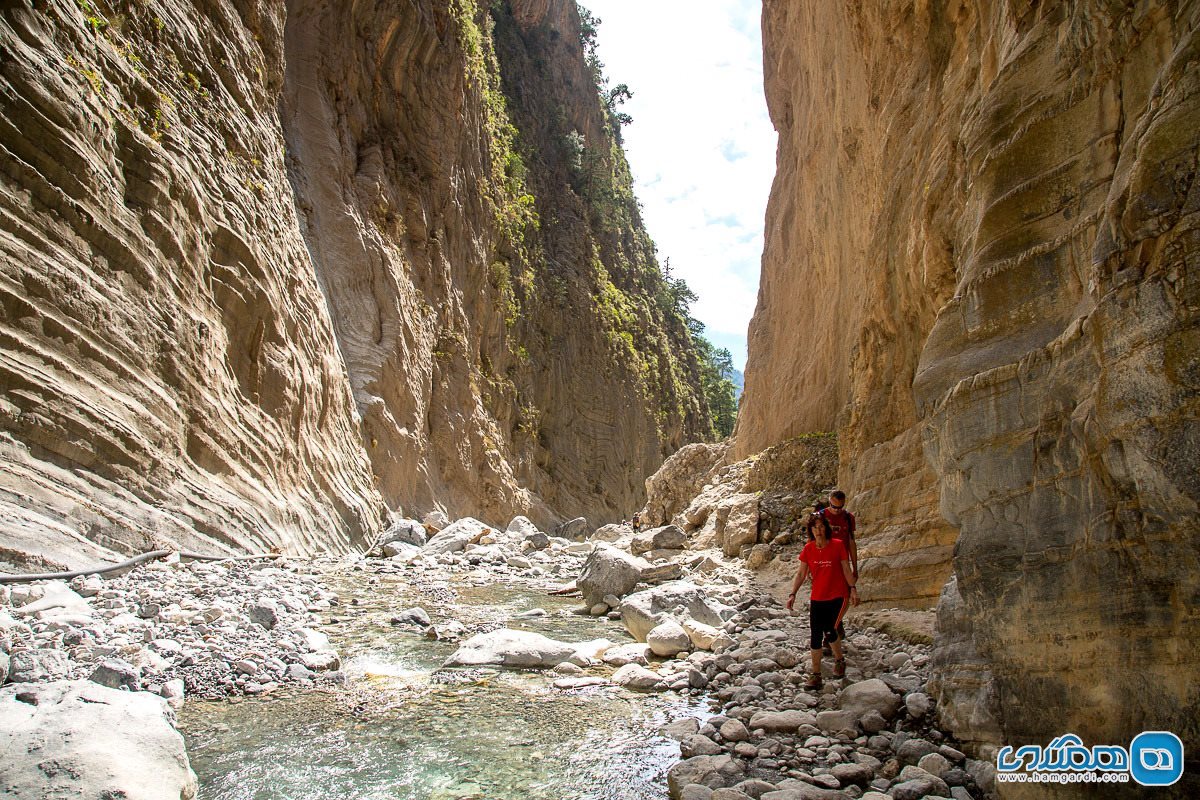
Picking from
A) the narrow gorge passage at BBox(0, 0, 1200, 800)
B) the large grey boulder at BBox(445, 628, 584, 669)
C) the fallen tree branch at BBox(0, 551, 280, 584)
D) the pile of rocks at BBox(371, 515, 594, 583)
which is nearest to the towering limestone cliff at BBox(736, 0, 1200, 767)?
the narrow gorge passage at BBox(0, 0, 1200, 800)

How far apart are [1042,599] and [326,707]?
4194 millimetres

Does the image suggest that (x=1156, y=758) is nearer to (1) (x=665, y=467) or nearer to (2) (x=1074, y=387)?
(2) (x=1074, y=387)

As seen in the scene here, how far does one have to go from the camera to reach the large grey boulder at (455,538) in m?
14.2

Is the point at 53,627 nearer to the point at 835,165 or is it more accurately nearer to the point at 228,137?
the point at 228,137

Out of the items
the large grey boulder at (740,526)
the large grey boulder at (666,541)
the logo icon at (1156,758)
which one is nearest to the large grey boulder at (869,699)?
the logo icon at (1156,758)

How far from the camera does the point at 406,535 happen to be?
1512cm

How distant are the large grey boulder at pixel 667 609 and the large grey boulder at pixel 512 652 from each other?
97cm

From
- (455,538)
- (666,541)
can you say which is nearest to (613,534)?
(666,541)

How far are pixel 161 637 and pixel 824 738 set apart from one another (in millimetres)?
4577

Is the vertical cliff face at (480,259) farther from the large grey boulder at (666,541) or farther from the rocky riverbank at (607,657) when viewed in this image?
the rocky riverbank at (607,657)

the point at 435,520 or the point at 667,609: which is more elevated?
the point at 435,520

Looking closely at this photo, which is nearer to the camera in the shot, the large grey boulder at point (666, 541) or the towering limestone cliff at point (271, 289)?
the towering limestone cliff at point (271, 289)

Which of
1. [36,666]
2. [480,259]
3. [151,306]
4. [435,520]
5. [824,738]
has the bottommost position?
[824,738]

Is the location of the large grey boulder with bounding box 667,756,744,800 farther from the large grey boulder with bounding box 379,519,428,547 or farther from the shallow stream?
the large grey boulder with bounding box 379,519,428,547
